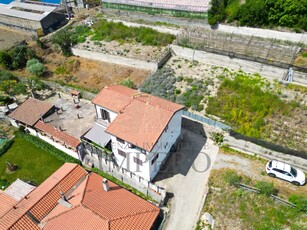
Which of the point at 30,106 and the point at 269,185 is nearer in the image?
the point at 269,185

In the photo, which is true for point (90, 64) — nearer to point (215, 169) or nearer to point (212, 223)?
point (215, 169)

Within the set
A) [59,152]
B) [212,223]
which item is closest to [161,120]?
[212,223]

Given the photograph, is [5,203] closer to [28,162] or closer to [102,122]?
[28,162]

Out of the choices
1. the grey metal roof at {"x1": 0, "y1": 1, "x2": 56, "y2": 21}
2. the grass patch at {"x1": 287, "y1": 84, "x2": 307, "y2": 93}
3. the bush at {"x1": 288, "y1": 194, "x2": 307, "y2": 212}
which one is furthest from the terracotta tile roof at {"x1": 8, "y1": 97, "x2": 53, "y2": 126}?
the grass patch at {"x1": 287, "y1": 84, "x2": 307, "y2": 93}

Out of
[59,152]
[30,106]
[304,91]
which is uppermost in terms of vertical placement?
[304,91]

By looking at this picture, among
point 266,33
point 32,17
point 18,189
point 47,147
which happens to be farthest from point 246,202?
point 32,17

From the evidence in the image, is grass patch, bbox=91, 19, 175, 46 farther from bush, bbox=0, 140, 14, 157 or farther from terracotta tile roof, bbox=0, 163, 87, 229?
terracotta tile roof, bbox=0, 163, 87, 229
